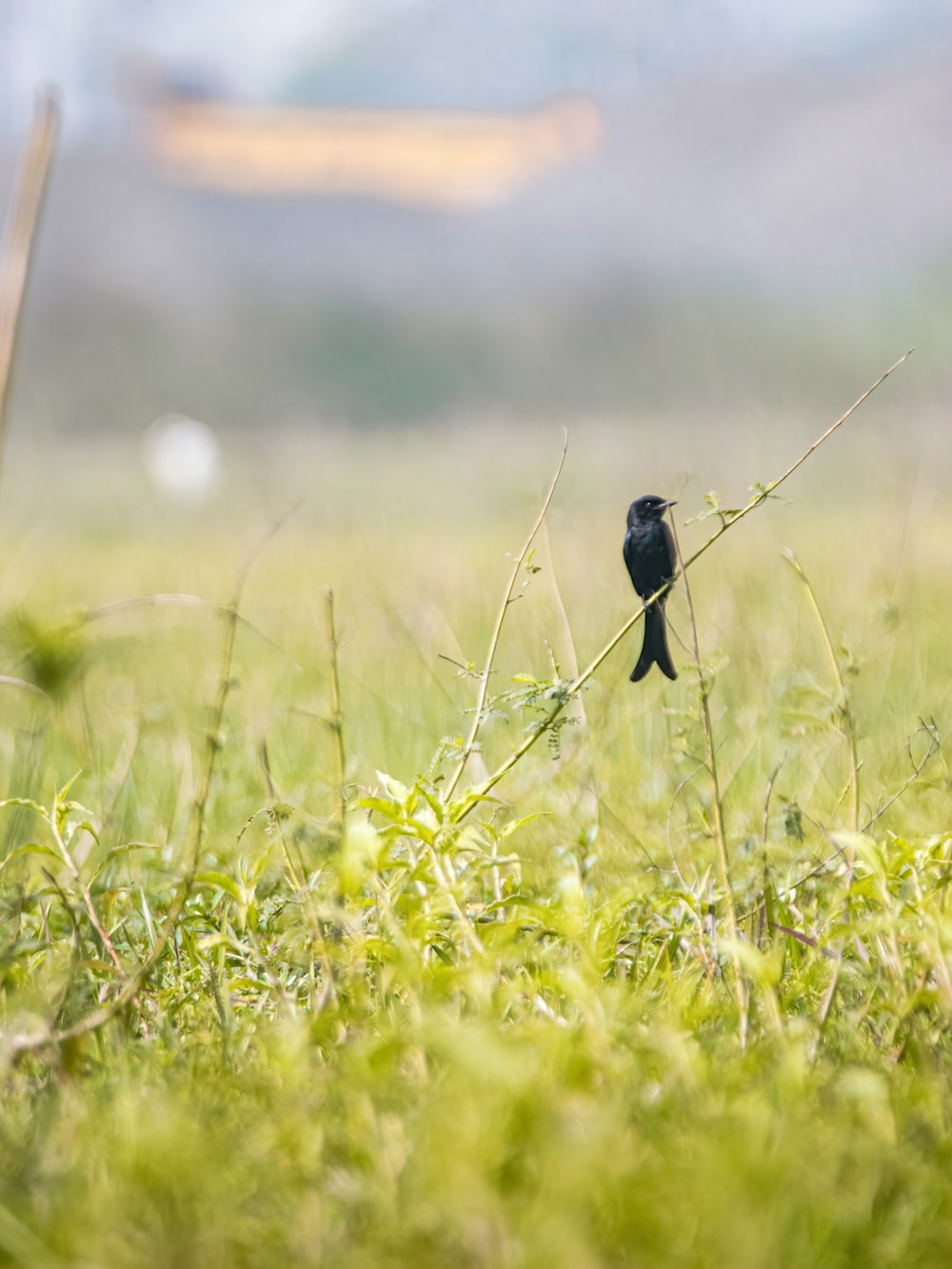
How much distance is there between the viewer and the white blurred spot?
10.8 m

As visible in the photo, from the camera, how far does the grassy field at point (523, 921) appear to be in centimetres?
97

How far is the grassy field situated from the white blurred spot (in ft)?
25.8

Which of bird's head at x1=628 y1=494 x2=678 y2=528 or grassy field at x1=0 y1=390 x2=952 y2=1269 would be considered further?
bird's head at x1=628 y1=494 x2=678 y2=528

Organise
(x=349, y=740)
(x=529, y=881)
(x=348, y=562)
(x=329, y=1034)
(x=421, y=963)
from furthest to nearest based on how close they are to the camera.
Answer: (x=348, y=562), (x=349, y=740), (x=529, y=881), (x=421, y=963), (x=329, y=1034)

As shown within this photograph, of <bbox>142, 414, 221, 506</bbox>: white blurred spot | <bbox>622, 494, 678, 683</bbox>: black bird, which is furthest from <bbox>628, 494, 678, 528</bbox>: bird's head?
<bbox>142, 414, 221, 506</bbox>: white blurred spot

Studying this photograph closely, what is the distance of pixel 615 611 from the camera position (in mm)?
1980

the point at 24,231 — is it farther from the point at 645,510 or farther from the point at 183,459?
the point at 183,459

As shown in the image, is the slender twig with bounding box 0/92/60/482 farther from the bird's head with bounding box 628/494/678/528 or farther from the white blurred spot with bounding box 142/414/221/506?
the white blurred spot with bounding box 142/414/221/506

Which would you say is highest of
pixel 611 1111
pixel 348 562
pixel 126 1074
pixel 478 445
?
pixel 478 445

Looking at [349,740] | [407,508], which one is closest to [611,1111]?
[349,740]

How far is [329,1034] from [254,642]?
8.25ft

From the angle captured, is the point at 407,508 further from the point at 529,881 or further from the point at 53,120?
the point at 53,120

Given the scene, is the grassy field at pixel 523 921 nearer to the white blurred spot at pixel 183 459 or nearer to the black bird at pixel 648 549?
the black bird at pixel 648 549

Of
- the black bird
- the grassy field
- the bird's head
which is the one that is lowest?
the grassy field
